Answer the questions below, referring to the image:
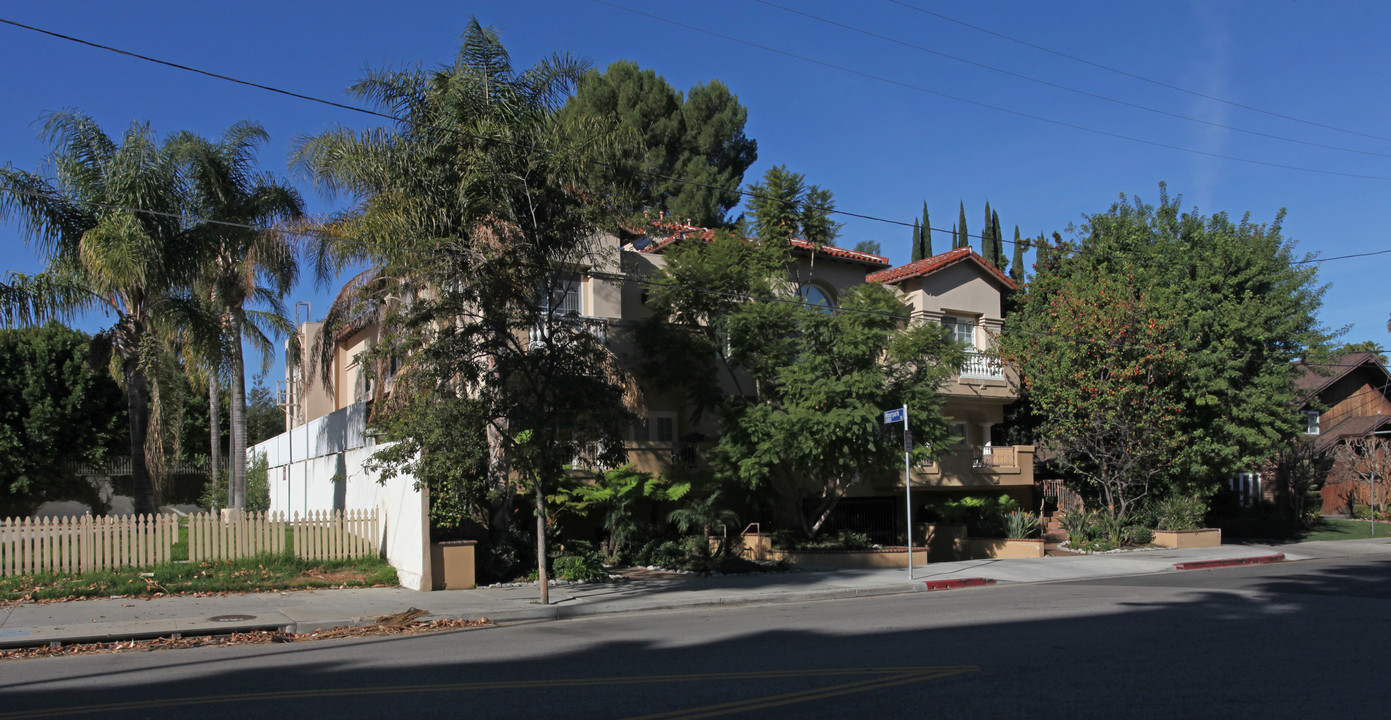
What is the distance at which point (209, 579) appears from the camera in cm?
1647

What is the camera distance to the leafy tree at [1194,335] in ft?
84.3

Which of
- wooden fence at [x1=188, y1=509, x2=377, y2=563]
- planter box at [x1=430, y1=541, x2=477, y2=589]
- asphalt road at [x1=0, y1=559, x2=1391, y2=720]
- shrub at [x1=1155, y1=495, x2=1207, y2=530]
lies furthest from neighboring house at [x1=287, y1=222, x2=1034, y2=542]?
asphalt road at [x1=0, y1=559, x2=1391, y2=720]

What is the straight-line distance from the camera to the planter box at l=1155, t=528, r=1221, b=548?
88.2ft

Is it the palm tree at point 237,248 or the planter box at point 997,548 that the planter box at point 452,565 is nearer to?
the palm tree at point 237,248

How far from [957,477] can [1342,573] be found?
915 centimetres

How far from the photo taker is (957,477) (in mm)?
26297

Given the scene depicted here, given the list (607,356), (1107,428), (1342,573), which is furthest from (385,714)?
(1107,428)

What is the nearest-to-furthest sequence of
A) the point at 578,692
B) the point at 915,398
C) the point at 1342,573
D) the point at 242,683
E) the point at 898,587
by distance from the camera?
the point at 578,692
the point at 242,683
the point at 898,587
the point at 1342,573
the point at 915,398

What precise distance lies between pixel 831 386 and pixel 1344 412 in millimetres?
33568

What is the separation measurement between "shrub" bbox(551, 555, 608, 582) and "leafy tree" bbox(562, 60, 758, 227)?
2124cm

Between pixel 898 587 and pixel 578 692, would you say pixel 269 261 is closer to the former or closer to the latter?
pixel 898 587

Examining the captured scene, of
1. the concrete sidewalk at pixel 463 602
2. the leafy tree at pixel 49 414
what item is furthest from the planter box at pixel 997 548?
the leafy tree at pixel 49 414

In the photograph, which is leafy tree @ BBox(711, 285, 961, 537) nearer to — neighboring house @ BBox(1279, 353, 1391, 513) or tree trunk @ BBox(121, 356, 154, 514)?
tree trunk @ BBox(121, 356, 154, 514)

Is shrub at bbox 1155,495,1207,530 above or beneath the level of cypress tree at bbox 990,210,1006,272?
beneath
